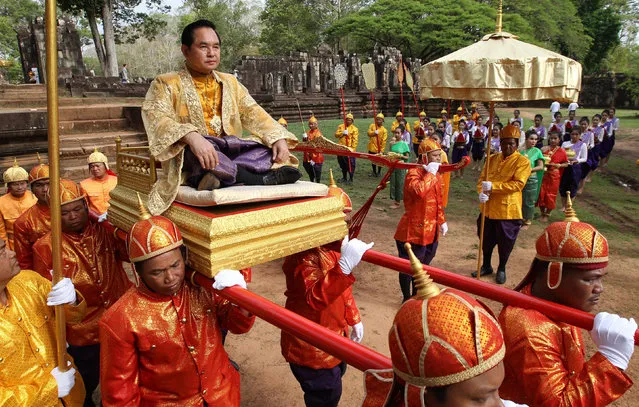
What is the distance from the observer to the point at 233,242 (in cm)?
207

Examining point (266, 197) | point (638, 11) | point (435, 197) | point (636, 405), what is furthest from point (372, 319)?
point (638, 11)

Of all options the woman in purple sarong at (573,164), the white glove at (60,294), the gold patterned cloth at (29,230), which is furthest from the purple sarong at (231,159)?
the woman in purple sarong at (573,164)

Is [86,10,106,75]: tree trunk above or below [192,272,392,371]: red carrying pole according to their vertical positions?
above

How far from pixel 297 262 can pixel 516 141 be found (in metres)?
4.79

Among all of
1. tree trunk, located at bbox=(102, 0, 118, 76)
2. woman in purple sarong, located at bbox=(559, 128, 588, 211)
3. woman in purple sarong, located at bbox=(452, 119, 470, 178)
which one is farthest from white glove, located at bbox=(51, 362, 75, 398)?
tree trunk, located at bbox=(102, 0, 118, 76)

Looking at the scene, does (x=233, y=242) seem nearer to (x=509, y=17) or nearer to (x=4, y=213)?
A: (x=4, y=213)

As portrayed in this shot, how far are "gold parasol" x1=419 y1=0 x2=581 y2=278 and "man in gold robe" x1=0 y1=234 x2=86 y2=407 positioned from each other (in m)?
4.30

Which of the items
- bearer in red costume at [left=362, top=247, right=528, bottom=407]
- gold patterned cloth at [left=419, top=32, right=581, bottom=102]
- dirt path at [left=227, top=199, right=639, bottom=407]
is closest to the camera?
bearer in red costume at [left=362, top=247, right=528, bottom=407]

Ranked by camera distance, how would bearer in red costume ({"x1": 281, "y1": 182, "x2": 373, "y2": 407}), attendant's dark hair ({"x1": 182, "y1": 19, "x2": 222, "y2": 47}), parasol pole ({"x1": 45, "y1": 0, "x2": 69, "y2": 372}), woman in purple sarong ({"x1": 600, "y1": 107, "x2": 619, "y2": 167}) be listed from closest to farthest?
parasol pole ({"x1": 45, "y1": 0, "x2": 69, "y2": 372}) → attendant's dark hair ({"x1": 182, "y1": 19, "x2": 222, "y2": 47}) → bearer in red costume ({"x1": 281, "y1": 182, "x2": 373, "y2": 407}) → woman in purple sarong ({"x1": 600, "y1": 107, "x2": 619, "y2": 167})

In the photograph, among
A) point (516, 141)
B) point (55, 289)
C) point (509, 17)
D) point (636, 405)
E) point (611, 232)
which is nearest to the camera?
point (55, 289)

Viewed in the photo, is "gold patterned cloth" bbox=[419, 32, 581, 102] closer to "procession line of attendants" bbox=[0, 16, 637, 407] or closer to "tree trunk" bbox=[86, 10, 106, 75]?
"procession line of attendants" bbox=[0, 16, 637, 407]

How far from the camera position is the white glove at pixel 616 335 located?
154 centimetres

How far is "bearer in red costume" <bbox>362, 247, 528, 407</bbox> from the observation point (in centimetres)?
107

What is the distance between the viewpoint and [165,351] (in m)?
2.22
